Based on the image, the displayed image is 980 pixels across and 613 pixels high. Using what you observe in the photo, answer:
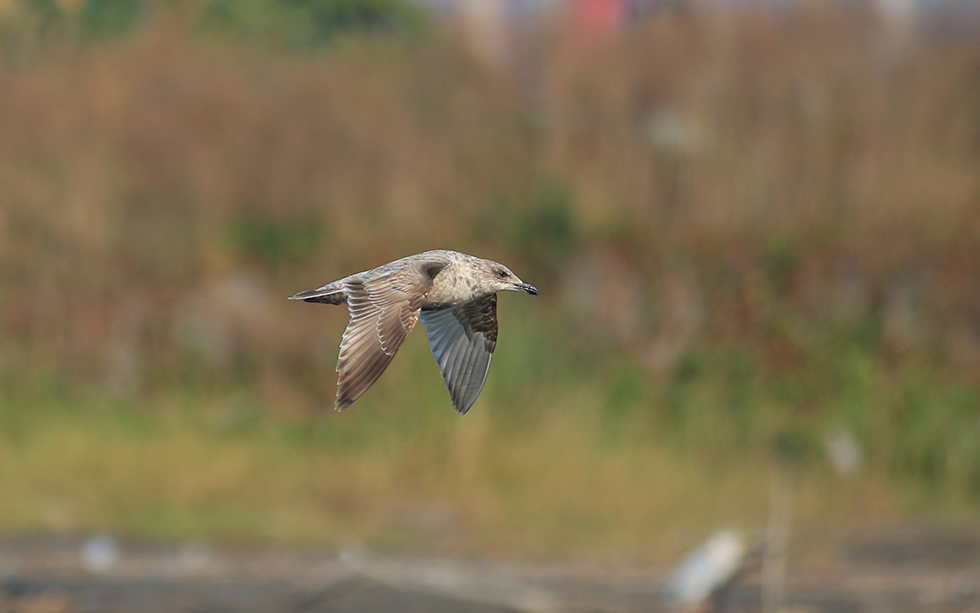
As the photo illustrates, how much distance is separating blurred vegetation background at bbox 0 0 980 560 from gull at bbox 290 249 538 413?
245 inches

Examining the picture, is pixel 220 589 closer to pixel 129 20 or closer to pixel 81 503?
pixel 81 503

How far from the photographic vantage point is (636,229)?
41.5 feet

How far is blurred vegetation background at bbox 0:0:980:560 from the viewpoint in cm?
1109

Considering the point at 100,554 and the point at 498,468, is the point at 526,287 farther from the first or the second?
the point at 100,554

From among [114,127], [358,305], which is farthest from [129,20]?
[358,305]

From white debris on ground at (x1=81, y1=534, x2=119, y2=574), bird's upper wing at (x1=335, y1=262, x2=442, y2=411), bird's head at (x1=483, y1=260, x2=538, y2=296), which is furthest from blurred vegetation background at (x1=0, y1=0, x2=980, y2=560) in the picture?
bird's upper wing at (x1=335, y1=262, x2=442, y2=411)

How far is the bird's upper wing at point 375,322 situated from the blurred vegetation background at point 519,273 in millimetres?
6947

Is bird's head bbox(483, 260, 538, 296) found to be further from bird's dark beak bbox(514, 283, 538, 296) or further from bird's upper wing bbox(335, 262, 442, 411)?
bird's upper wing bbox(335, 262, 442, 411)

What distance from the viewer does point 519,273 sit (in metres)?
12.2

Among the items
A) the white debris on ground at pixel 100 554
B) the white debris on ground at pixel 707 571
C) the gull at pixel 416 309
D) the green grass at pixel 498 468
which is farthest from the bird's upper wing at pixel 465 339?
the white debris on ground at pixel 100 554

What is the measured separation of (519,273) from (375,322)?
30.1 ft

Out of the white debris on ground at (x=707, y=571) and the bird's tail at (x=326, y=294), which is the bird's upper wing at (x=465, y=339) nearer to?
the bird's tail at (x=326, y=294)

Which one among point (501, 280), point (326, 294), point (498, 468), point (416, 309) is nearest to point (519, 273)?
point (498, 468)

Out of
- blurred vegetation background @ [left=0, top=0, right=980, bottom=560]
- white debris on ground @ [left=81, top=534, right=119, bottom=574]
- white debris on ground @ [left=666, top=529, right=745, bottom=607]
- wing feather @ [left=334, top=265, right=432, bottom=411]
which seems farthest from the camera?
blurred vegetation background @ [left=0, top=0, right=980, bottom=560]
